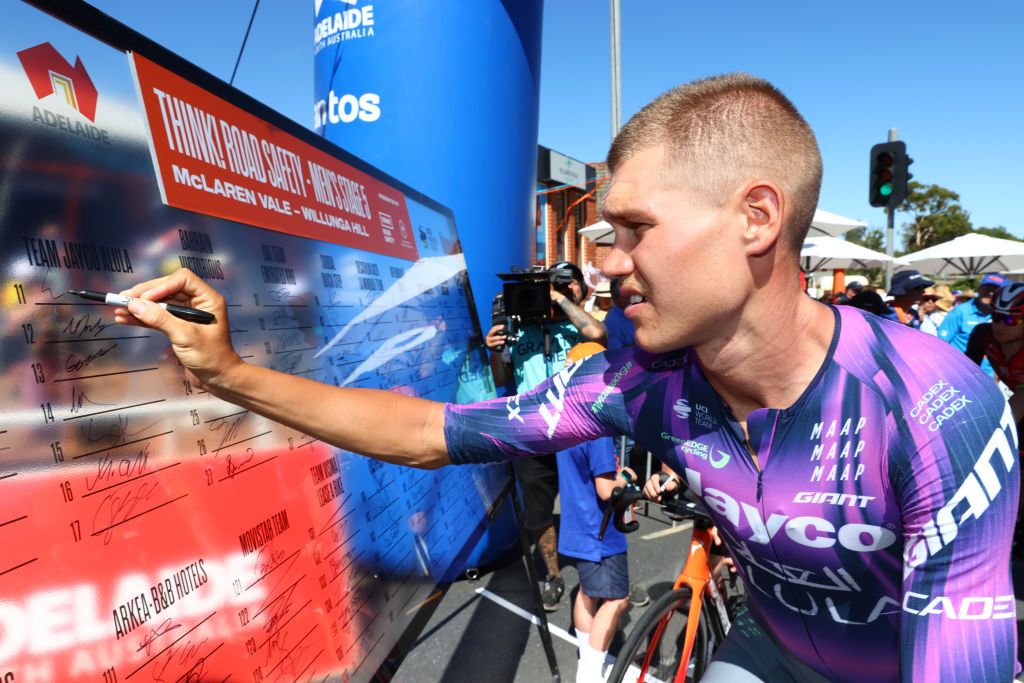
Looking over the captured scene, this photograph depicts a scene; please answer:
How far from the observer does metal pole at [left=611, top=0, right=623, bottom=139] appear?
25.0 ft

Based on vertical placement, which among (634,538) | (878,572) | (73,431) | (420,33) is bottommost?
(634,538)

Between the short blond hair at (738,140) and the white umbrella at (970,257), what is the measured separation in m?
13.1

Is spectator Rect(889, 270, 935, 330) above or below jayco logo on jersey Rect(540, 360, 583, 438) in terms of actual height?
below

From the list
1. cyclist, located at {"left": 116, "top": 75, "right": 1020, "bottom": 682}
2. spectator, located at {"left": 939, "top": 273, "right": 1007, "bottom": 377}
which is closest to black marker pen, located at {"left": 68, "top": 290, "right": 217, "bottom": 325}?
cyclist, located at {"left": 116, "top": 75, "right": 1020, "bottom": 682}

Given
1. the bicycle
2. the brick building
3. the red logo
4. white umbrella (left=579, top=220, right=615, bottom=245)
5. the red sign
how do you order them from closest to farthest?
the red logo < the red sign < the bicycle < white umbrella (left=579, top=220, right=615, bottom=245) < the brick building

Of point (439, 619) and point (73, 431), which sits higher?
point (73, 431)

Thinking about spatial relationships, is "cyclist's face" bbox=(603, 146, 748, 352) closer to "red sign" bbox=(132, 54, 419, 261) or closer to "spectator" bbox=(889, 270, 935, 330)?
"red sign" bbox=(132, 54, 419, 261)

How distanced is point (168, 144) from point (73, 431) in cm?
50

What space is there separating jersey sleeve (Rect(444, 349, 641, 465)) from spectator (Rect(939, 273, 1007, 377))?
6840 mm

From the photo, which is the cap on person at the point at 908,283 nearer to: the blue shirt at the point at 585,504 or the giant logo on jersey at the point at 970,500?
the blue shirt at the point at 585,504

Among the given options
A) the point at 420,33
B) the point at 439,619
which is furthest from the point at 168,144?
the point at 439,619

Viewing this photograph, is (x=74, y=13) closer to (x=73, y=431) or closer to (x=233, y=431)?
(x=73, y=431)

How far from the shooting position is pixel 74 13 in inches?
35.0

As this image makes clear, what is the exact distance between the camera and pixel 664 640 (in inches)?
102
